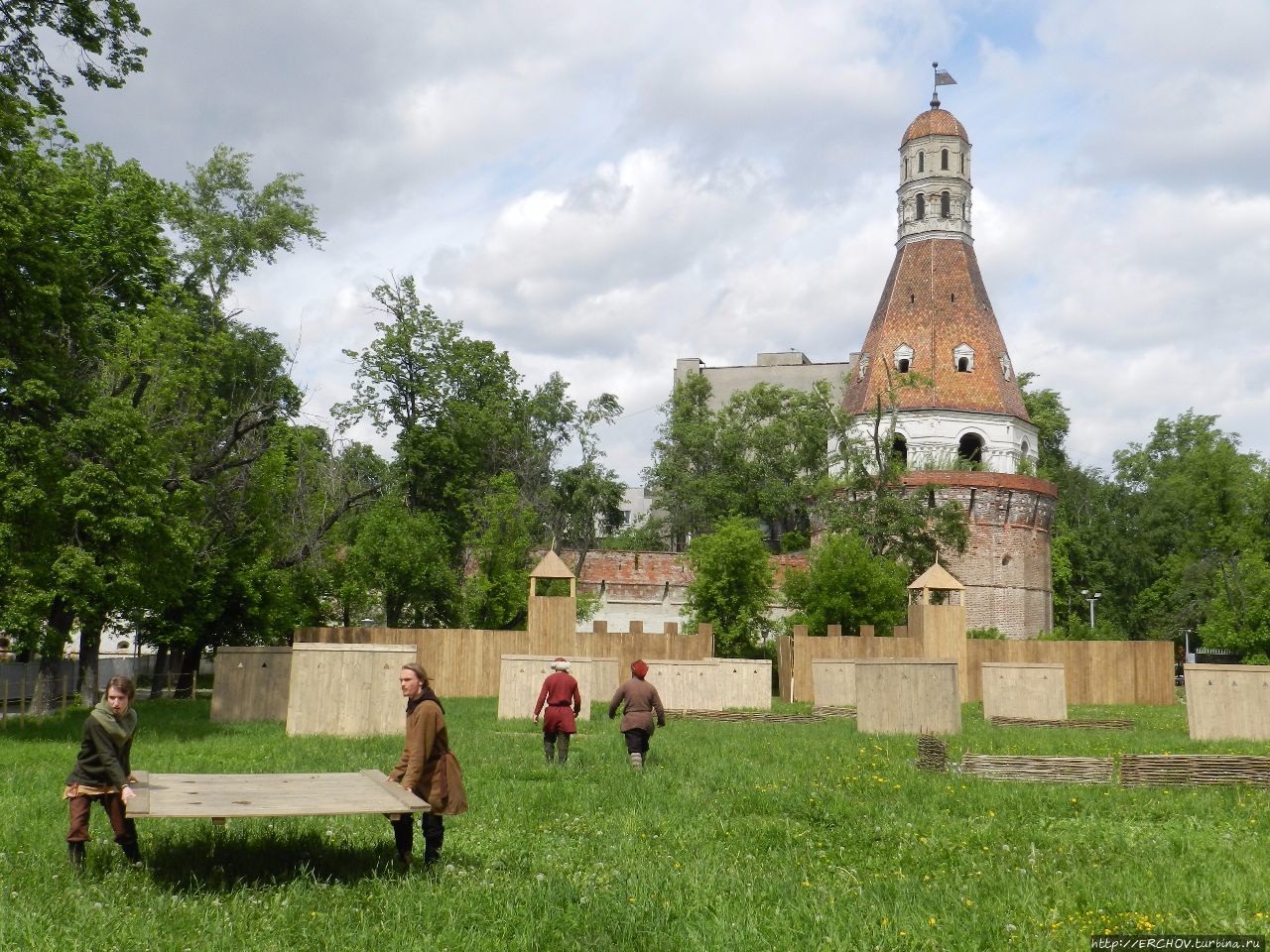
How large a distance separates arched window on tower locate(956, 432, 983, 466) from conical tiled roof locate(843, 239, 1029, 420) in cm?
158

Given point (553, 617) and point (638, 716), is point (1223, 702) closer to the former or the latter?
point (638, 716)

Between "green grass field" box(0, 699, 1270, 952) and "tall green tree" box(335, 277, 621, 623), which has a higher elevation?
"tall green tree" box(335, 277, 621, 623)

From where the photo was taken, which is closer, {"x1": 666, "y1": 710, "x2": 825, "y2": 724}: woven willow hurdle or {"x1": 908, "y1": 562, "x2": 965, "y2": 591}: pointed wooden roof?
{"x1": 666, "y1": 710, "x2": 825, "y2": 724}: woven willow hurdle

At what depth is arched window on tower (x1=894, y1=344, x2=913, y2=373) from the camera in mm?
52031

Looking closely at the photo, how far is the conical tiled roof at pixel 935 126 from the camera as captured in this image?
181 ft

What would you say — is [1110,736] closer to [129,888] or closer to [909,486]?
[129,888]

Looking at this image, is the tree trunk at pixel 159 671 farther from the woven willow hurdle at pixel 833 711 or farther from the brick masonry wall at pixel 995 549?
the brick masonry wall at pixel 995 549

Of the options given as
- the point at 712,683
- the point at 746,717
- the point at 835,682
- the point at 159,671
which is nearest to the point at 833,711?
the point at 835,682

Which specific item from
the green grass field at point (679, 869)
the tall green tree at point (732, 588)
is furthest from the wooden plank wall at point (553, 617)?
the green grass field at point (679, 869)

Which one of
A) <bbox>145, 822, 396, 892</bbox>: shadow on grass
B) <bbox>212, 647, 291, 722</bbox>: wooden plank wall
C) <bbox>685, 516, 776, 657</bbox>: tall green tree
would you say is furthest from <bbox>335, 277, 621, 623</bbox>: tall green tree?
<bbox>145, 822, 396, 892</bbox>: shadow on grass

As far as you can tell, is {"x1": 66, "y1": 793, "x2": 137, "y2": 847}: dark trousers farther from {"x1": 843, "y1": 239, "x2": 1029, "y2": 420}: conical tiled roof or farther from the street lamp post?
the street lamp post

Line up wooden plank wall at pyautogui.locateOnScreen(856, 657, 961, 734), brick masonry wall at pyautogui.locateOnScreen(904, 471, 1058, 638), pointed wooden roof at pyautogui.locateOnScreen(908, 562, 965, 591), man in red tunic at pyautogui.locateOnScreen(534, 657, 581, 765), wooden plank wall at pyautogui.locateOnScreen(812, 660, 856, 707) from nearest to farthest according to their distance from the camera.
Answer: man in red tunic at pyautogui.locateOnScreen(534, 657, 581, 765) → wooden plank wall at pyautogui.locateOnScreen(856, 657, 961, 734) → wooden plank wall at pyautogui.locateOnScreen(812, 660, 856, 707) → pointed wooden roof at pyautogui.locateOnScreen(908, 562, 965, 591) → brick masonry wall at pyautogui.locateOnScreen(904, 471, 1058, 638)

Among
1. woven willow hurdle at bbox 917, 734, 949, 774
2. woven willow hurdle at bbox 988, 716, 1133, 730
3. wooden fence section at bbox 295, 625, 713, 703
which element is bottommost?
woven willow hurdle at bbox 917, 734, 949, 774

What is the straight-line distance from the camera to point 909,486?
159ft
